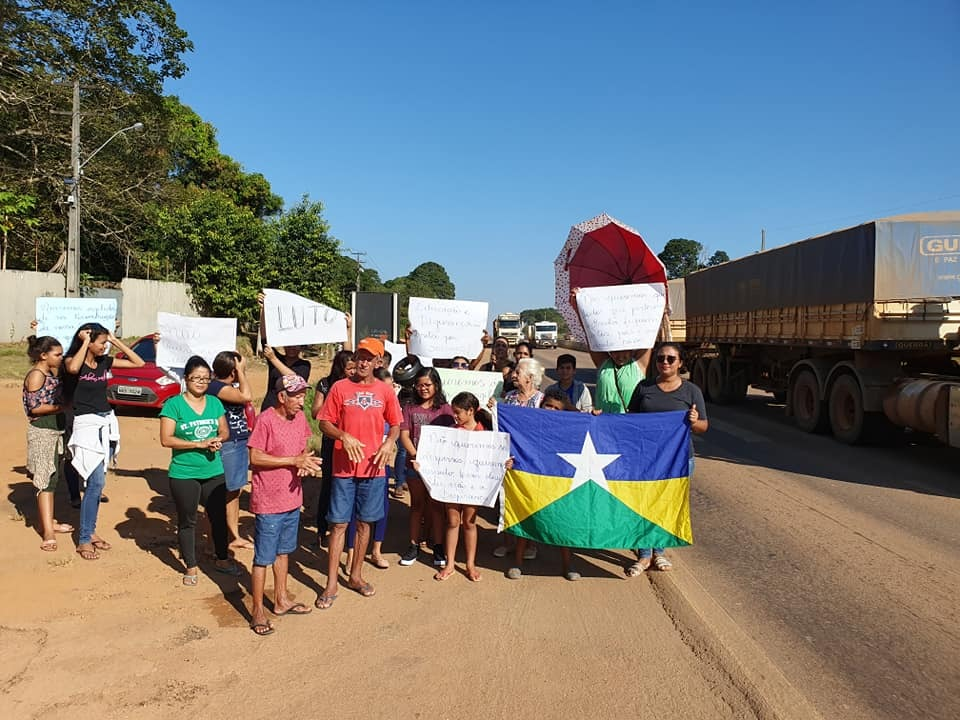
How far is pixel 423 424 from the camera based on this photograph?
5.88 metres

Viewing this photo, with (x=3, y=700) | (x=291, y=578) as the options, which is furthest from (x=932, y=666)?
(x=3, y=700)

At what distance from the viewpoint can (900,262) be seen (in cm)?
1101

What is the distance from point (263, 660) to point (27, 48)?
28.0 meters

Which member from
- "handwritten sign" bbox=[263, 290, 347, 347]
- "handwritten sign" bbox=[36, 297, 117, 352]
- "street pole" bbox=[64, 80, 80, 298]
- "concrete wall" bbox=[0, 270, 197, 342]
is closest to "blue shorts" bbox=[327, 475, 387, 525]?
"handwritten sign" bbox=[263, 290, 347, 347]

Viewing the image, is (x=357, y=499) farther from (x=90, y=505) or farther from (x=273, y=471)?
(x=90, y=505)

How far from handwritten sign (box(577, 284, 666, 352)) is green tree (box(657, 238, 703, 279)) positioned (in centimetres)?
8740

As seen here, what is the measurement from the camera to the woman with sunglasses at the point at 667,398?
5.45 m

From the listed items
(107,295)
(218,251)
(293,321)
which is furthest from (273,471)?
(218,251)

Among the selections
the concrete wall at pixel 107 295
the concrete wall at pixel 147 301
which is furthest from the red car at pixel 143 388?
the concrete wall at pixel 147 301

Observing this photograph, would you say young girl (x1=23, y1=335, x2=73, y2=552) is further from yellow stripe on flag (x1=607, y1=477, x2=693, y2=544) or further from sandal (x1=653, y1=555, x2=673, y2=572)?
sandal (x1=653, y1=555, x2=673, y2=572)

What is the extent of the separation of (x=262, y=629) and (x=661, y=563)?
316cm

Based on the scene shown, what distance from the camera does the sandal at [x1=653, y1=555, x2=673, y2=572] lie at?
18.4 ft

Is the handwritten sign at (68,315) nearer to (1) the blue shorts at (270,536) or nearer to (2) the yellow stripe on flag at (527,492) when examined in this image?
(1) the blue shorts at (270,536)

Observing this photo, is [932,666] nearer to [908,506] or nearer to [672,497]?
[672,497]
